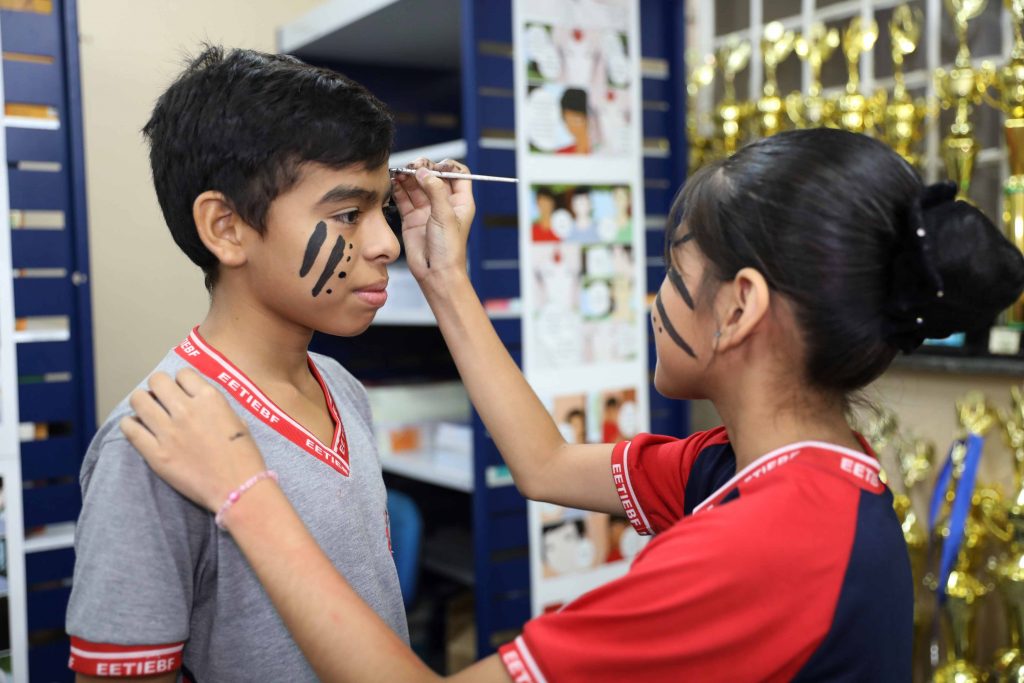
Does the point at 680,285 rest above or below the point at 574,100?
below

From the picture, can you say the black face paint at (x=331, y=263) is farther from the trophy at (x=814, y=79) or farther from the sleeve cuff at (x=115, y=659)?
the trophy at (x=814, y=79)

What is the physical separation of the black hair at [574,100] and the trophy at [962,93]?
79 centimetres

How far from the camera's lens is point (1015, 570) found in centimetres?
175

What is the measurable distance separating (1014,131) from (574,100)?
0.94 m

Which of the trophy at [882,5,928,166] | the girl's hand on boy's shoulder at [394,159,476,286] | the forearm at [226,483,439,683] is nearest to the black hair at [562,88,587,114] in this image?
the trophy at [882,5,928,166]

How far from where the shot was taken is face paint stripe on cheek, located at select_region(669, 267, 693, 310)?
37.6 inches

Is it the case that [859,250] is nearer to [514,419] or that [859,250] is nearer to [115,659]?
[514,419]

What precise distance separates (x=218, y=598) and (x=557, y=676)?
35cm

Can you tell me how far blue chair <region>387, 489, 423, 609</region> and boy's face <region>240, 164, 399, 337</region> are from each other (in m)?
1.29

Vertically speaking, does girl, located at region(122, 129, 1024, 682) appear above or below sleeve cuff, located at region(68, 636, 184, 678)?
above

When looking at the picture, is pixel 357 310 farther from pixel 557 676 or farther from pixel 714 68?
pixel 714 68

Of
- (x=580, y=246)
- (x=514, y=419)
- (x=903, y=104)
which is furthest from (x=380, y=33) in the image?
(x=514, y=419)

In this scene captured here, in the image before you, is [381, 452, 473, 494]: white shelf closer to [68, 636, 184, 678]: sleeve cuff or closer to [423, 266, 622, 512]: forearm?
[423, 266, 622, 512]: forearm

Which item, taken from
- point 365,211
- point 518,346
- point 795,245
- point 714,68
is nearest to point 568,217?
point 518,346
